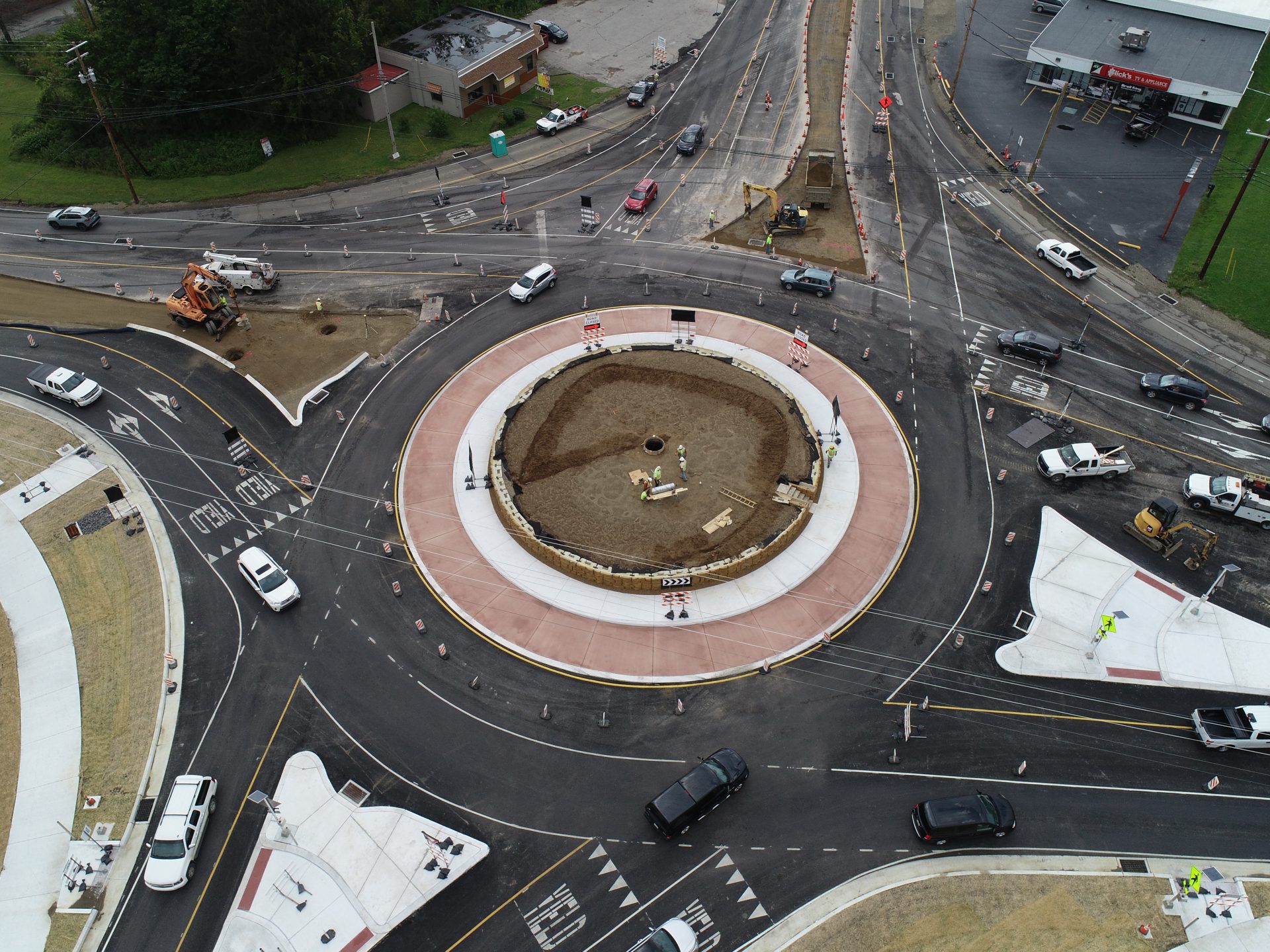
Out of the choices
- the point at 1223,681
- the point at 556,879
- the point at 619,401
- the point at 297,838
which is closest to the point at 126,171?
the point at 619,401

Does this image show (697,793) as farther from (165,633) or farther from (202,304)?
(202,304)

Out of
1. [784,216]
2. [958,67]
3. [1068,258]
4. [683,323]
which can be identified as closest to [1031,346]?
[1068,258]

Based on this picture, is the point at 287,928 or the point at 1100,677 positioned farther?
the point at 1100,677

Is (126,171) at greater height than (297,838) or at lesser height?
greater

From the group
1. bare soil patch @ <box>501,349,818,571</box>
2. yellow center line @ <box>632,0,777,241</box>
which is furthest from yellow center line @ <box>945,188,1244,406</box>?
bare soil patch @ <box>501,349,818,571</box>

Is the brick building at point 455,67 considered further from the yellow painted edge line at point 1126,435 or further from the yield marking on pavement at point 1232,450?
the yield marking on pavement at point 1232,450

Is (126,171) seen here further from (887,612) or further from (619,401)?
(887,612)

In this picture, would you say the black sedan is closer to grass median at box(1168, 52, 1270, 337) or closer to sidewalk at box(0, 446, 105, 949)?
grass median at box(1168, 52, 1270, 337)
